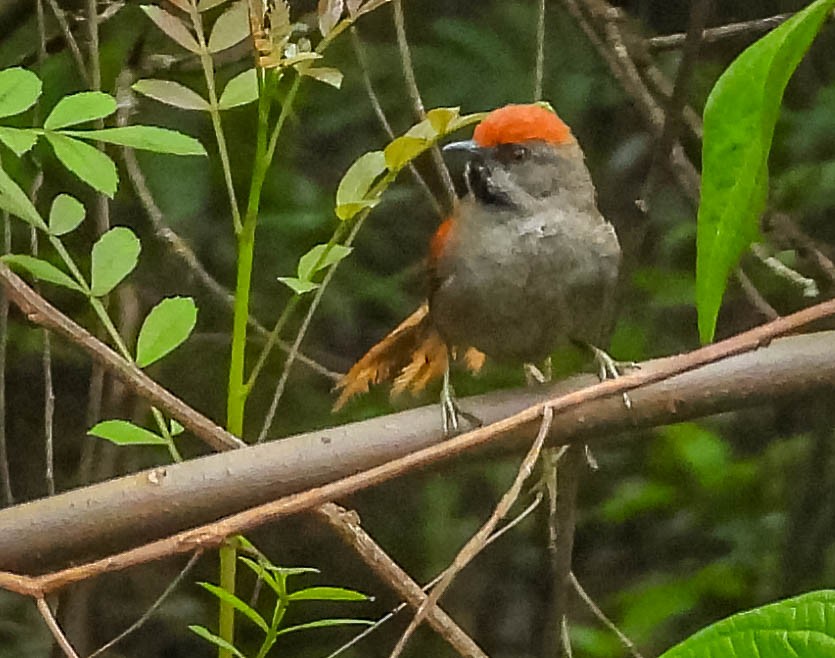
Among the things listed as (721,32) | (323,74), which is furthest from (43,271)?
(721,32)

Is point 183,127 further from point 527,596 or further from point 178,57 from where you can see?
point 527,596

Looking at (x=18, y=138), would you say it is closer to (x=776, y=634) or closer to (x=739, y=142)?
(x=739, y=142)

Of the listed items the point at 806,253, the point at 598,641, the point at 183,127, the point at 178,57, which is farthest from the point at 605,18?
the point at 598,641

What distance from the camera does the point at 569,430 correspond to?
1.00 metres

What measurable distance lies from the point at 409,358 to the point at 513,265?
0.20 meters

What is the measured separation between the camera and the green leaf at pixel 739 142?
24.2 inches

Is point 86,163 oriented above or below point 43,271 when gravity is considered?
above

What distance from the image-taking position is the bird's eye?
1.55 metres

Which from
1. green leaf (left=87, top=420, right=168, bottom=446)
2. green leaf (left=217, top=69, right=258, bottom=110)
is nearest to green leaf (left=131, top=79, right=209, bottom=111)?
green leaf (left=217, top=69, right=258, bottom=110)

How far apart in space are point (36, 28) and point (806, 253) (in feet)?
3.24

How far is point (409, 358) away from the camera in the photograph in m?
1.56

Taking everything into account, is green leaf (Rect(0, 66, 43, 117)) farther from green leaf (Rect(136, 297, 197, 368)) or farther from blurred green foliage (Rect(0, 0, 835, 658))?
blurred green foliage (Rect(0, 0, 835, 658))

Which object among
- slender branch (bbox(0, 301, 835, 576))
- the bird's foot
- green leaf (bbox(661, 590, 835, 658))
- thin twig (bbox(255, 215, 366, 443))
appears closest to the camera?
green leaf (bbox(661, 590, 835, 658))

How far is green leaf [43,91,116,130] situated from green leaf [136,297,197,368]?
0.58 ft
